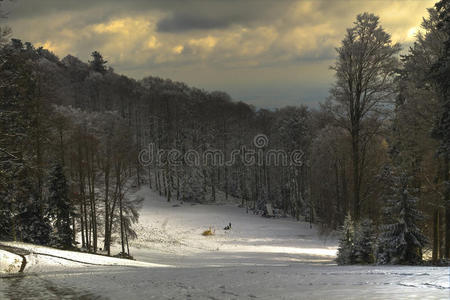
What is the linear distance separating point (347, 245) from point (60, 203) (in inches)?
707

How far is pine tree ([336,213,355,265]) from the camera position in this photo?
17781 mm

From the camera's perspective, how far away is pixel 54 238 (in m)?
23.2

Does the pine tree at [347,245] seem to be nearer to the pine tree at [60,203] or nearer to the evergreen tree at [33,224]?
the pine tree at [60,203]

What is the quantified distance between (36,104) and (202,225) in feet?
94.8

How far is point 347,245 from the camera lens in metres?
18.5

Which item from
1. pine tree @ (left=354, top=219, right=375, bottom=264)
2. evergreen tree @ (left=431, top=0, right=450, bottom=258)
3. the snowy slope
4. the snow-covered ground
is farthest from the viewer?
the snowy slope

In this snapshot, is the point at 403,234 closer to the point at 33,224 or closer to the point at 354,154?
the point at 354,154

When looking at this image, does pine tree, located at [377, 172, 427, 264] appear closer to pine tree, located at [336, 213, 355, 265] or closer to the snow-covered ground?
pine tree, located at [336, 213, 355, 265]

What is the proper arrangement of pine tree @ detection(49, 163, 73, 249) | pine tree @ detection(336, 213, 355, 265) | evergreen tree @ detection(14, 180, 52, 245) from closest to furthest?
1. pine tree @ detection(336, 213, 355, 265)
2. evergreen tree @ detection(14, 180, 52, 245)
3. pine tree @ detection(49, 163, 73, 249)

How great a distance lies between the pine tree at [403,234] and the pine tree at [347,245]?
1.39 metres

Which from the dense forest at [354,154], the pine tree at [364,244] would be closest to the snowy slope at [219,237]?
the dense forest at [354,154]

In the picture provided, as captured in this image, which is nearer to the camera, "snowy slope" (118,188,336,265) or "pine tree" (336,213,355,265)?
"pine tree" (336,213,355,265)

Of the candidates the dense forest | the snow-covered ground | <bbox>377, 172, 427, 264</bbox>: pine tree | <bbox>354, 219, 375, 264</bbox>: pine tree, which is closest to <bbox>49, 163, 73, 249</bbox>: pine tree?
the dense forest

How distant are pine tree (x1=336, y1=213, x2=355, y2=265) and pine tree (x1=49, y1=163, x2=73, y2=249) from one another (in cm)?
1698
